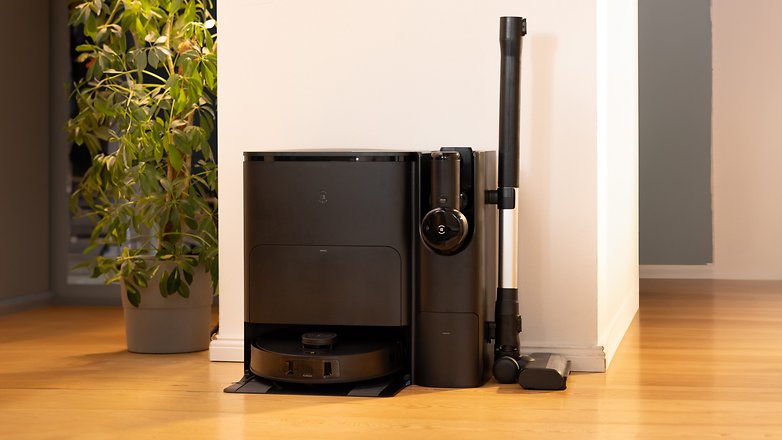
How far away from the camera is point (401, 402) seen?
2.27m

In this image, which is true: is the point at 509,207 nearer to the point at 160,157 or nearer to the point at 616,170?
the point at 616,170

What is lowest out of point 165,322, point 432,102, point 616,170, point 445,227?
point 165,322

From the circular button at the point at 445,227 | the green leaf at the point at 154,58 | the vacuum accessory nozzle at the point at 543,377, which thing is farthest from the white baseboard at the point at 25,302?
the vacuum accessory nozzle at the point at 543,377

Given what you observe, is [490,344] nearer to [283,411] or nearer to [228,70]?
[283,411]

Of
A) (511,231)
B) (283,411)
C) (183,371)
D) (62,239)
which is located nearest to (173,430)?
(283,411)

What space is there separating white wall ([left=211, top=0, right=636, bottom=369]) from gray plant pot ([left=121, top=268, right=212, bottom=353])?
213 millimetres

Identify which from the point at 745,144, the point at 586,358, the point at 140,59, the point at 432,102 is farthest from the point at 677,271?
the point at 140,59

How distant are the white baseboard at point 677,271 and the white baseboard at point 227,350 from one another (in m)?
3.07

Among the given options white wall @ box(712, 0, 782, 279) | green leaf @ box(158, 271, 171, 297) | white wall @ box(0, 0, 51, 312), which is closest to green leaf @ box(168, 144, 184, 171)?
green leaf @ box(158, 271, 171, 297)

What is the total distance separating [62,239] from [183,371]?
1886 mm

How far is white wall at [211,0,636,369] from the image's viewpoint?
8.67ft

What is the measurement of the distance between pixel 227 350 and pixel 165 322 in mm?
269

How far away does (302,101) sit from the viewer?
2779 mm

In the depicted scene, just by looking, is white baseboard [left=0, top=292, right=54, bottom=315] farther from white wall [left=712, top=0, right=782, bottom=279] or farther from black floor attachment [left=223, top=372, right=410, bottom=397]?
white wall [left=712, top=0, right=782, bottom=279]
